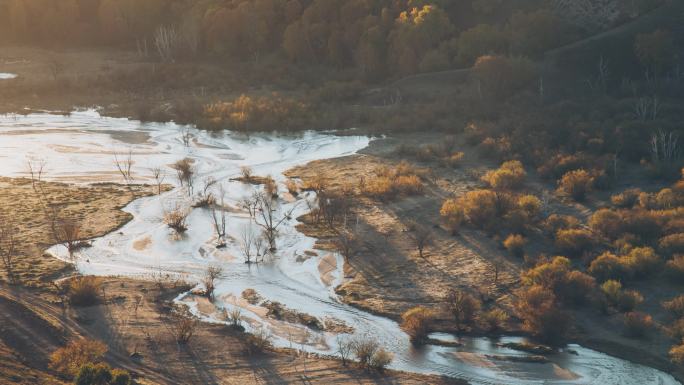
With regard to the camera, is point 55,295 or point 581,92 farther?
Result: point 581,92

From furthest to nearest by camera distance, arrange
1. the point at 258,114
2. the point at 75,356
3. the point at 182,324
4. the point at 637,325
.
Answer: the point at 258,114 → the point at 182,324 → the point at 637,325 → the point at 75,356

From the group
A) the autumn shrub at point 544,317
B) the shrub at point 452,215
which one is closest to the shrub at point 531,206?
the shrub at point 452,215

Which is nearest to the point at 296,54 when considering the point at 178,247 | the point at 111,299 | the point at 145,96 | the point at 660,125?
the point at 145,96

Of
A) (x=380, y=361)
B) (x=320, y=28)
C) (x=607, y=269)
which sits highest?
(x=320, y=28)

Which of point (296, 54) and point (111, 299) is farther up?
point (296, 54)

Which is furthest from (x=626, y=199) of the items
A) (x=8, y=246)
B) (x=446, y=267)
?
(x=8, y=246)

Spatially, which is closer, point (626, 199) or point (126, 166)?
point (626, 199)

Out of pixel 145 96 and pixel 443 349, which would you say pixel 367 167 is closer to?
pixel 443 349

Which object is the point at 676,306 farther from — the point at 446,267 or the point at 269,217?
the point at 269,217
